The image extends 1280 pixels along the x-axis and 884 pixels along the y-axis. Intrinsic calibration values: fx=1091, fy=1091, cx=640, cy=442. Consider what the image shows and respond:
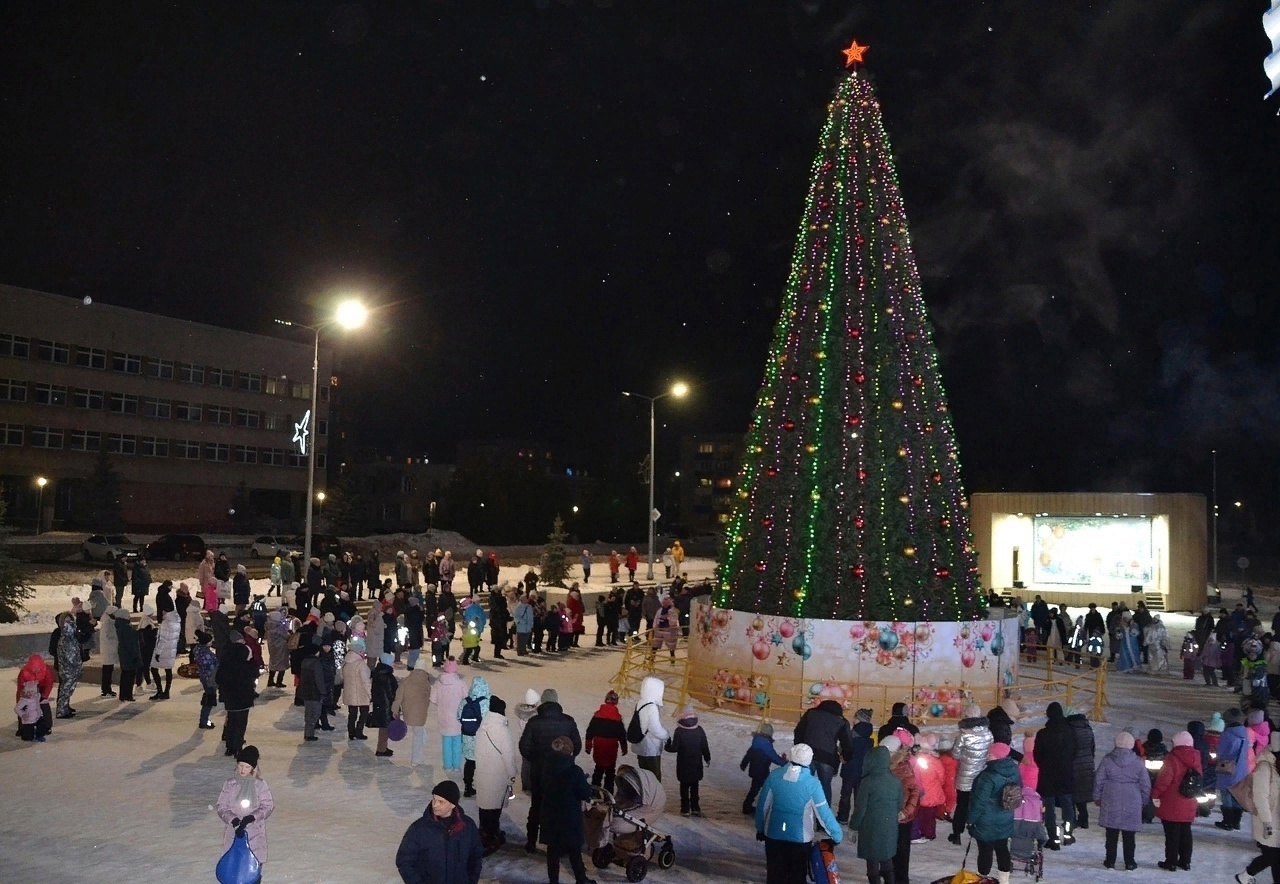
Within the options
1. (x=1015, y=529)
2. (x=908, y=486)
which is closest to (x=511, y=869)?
(x=908, y=486)

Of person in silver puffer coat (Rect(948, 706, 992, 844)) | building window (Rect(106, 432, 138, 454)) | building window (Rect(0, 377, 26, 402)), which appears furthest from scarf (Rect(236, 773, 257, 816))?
building window (Rect(106, 432, 138, 454))

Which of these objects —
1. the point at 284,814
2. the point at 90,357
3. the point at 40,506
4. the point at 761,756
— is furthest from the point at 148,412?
the point at 761,756

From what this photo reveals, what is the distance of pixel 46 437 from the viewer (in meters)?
57.4

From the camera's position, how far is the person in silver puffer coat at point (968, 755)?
10.8 m

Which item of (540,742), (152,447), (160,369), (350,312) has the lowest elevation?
(540,742)

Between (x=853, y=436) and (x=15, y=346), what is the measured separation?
51.5 m

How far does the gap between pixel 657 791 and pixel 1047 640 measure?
62.7ft

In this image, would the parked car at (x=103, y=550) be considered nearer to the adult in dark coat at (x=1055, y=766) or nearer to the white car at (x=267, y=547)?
the white car at (x=267, y=547)

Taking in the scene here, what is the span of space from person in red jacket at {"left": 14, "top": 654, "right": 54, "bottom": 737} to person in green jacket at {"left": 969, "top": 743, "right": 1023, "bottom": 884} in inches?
443

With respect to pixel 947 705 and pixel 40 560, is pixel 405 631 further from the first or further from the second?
pixel 40 560

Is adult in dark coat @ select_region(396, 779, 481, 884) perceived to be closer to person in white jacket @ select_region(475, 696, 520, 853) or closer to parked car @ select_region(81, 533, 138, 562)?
person in white jacket @ select_region(475, 696, 520, 853)

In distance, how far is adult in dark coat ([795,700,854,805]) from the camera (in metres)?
11.2

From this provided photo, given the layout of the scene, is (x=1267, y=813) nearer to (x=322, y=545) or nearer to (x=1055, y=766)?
(x=1055, y=766)

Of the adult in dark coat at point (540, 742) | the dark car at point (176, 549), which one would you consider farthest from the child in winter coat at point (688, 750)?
the dark car at point (176, 549)
